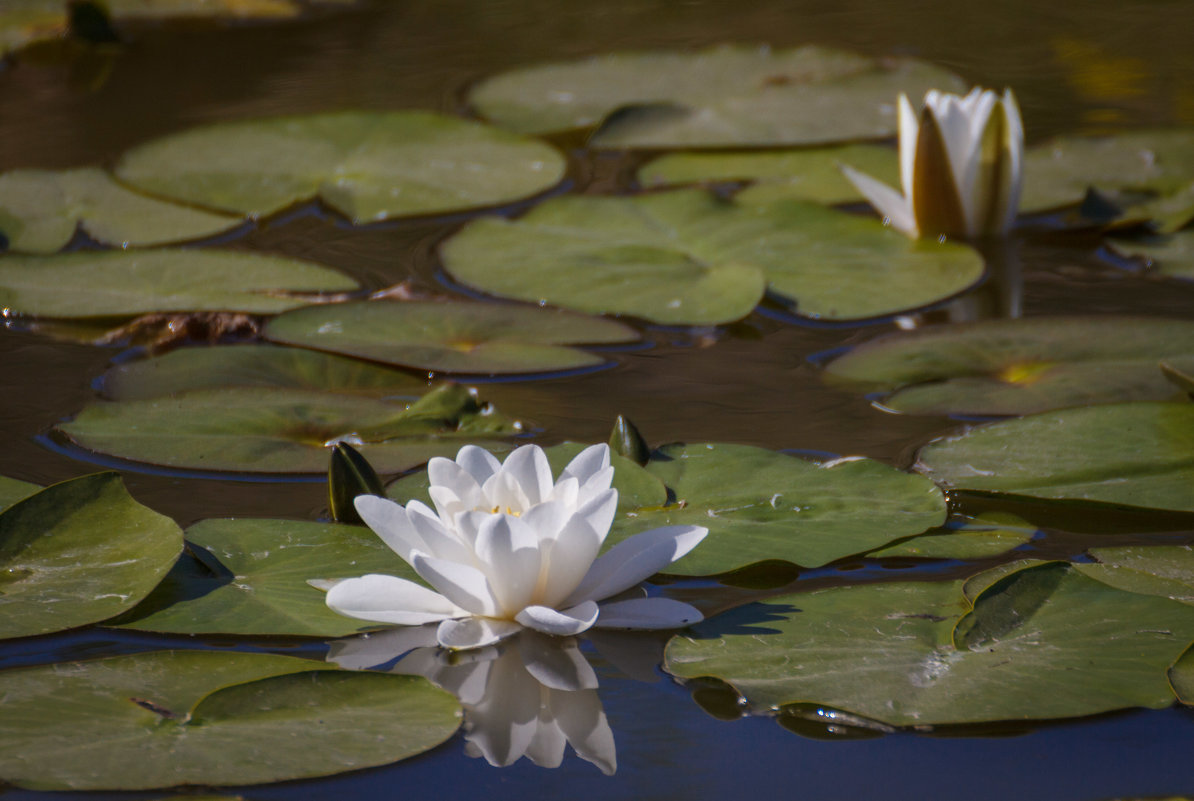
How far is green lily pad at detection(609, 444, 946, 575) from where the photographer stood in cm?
132

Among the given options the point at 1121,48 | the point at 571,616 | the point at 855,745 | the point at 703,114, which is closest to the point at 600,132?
the point at 703,114

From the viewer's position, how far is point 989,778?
100cm

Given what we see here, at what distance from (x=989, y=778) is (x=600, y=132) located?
2.36m

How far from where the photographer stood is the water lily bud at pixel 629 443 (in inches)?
59.9

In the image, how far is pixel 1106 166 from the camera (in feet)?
8.92

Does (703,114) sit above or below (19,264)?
above

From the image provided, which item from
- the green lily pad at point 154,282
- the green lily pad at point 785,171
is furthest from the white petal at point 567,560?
the green lily pad at point 785,171

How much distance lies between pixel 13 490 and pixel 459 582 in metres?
0.68

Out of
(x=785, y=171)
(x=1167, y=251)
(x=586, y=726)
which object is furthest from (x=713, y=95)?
(x=586, y=726)

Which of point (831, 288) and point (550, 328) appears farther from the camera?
point (831, 288)

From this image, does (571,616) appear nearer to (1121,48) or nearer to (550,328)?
(550,328)

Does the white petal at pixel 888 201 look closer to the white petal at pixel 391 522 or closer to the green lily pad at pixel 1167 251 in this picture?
the green lily pad at pixel 1167 251

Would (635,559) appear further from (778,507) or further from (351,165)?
(351,165)

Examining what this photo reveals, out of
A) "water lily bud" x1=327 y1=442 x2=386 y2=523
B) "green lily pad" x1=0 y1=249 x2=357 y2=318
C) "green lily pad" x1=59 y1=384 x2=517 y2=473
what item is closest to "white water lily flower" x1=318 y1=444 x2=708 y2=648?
"water lily bud" x1=327 y1=442 x2=386 y2=523
